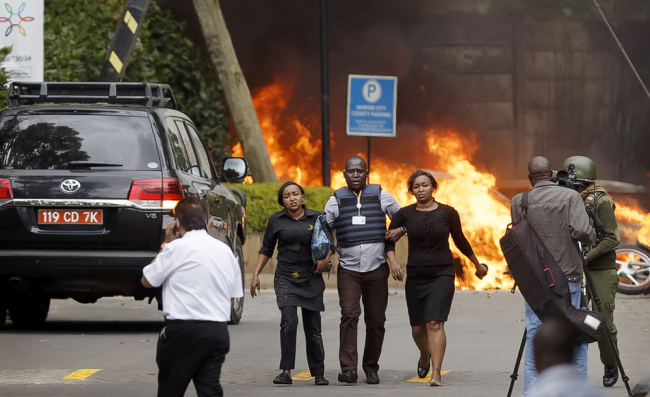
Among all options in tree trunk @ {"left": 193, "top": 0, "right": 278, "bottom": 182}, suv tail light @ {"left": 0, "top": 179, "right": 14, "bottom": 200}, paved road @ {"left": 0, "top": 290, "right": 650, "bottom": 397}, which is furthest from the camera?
tree trunk @ {"left": 193, "top": 0, "right": 278, "bottom": 182}

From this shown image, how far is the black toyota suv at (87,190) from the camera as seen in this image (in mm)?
9531

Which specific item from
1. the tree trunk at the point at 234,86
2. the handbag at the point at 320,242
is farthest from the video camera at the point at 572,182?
the tree trunk at the point at 234,86

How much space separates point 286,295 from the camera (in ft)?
27.4

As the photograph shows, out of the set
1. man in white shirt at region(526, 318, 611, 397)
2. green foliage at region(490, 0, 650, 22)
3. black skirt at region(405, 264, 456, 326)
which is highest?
green foliage at region(490, 0, 650, 22)

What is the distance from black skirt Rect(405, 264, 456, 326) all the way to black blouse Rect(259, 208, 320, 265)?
2.60 feet

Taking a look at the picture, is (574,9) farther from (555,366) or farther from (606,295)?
(555,366)

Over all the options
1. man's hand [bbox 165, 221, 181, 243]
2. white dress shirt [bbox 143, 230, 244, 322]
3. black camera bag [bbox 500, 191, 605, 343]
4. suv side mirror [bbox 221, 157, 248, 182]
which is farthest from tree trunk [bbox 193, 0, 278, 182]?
white dress shirt [bbox 143, 230, 244, 322]

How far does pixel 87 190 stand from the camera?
9.52 m

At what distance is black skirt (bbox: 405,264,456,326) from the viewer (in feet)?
26.7

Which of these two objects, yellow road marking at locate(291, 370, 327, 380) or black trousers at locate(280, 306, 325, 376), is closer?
black trousers at locate(280, 306, 325, 376)

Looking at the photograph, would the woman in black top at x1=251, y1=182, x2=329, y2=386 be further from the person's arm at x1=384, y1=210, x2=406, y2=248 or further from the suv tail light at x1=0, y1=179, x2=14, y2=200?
the suv tail light at x1=0, y1=179, x2=14, y2=200

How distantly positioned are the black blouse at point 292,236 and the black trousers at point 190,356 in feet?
9.79

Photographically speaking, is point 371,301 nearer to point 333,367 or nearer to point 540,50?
point 333,367

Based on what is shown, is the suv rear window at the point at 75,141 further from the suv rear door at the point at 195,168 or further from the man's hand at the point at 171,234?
the man's hand at the point at 171,234
